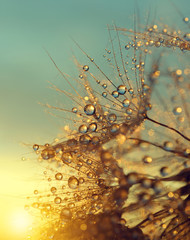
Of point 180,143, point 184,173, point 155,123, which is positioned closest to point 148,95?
point 155,123

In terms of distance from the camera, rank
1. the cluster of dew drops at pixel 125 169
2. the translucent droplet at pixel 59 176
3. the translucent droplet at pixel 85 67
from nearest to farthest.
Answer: the cluster of dew drops at pixel 125 169 → the translucent droplet at pixel 59 176 → the translucent droplet at pixel 85 67

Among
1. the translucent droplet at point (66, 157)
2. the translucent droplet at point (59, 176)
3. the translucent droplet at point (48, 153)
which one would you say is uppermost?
the translucent droplet at point (48, 153)

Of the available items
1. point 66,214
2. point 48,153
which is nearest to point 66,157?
point 48,153

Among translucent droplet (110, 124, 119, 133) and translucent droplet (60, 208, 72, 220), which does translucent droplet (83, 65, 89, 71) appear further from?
translucent droplet (60, 208, 72, 220)

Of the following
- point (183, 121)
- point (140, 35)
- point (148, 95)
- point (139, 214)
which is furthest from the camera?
point (140, 35)

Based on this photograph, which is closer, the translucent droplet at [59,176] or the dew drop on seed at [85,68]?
the translucent droplet at [59,176]

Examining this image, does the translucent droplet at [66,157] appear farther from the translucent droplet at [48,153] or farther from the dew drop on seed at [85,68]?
the dew drop on seed at [85,68]

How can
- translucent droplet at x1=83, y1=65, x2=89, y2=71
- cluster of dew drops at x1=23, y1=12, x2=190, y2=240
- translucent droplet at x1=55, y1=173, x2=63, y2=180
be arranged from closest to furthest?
1. cluster of dew drops at x1=23, y1=12, x2=190, y2=240
2. translucent droplet at x1=55, y1=173, x2=63, y2=180
3. translucent droplet at x1=83, y1=65, x2=89, y2=71

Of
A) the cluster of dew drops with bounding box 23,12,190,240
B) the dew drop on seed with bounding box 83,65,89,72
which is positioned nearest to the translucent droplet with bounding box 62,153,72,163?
the cluster of dew drops with bounding box 23,12,190,240

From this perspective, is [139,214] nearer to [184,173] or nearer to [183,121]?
[184,173]

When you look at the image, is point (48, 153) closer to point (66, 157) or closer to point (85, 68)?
point (66, 157)

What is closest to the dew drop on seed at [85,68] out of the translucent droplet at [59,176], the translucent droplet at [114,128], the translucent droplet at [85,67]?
the translucent droplet at [85,67]
